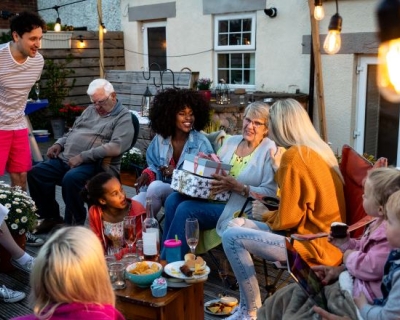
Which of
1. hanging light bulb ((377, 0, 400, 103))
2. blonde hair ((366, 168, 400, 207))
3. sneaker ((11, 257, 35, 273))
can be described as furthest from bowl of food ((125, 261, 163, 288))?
hanging light bulb ((377, 0, 400, 103))

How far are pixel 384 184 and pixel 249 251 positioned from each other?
96cm

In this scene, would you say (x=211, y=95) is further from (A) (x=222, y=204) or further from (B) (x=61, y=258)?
(B) (x=61, y=258)

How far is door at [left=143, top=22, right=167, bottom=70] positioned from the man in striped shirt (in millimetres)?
4443

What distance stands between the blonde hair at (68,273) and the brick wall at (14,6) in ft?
31.2

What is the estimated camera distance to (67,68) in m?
8.89

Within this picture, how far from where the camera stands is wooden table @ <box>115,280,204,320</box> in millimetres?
2348

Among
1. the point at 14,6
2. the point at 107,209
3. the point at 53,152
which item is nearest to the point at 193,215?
the point at 107,209

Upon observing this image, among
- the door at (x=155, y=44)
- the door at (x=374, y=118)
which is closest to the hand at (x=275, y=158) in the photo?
the door at (x=374, y=118)

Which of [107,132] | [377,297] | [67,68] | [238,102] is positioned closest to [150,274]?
[377,297]

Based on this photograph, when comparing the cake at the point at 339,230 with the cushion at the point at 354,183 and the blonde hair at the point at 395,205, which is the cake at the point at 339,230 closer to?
the cushion at the point at 354,183

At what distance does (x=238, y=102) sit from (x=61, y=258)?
518 cm

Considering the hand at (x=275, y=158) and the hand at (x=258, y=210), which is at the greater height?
the hand at (x=275, y=158)

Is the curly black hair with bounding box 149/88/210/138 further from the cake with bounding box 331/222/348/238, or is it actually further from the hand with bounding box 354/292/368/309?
the hand with bounding box 354/292/368/309

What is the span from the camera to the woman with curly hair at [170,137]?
152 inches
